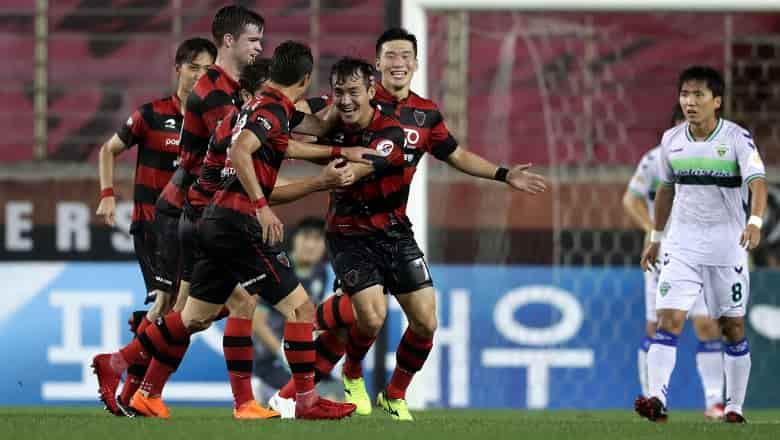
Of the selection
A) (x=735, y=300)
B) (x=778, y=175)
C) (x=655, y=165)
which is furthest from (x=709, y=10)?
(x=735, y=300)

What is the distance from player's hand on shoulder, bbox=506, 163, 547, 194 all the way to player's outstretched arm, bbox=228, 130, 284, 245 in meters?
1.41

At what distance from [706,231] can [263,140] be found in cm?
264

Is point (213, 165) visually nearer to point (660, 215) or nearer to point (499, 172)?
point (499, 172)

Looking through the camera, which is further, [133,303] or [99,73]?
[99,73]

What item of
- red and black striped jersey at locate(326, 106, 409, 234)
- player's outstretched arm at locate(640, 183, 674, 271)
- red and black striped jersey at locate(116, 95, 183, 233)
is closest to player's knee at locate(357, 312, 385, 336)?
red and black striped jersey at locate(326, 106, 409, 234)

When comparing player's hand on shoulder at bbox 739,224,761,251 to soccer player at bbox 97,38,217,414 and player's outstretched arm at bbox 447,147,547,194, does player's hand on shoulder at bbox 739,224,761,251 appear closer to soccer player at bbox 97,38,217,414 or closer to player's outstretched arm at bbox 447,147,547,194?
player's outstretched arm at bbox 447,147,547,194

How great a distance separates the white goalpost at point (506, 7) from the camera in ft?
32.2

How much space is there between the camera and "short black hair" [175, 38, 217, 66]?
7.82 m

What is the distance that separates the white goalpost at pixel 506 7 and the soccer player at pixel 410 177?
2302mm

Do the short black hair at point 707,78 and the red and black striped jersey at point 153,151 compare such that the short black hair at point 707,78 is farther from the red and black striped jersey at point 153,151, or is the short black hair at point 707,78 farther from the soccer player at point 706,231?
the red and black striped jersey at point 153,151

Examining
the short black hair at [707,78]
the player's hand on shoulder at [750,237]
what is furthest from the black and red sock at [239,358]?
the short black hair at [707,78]

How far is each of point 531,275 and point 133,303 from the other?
2602 mm

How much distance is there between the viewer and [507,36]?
1152cm

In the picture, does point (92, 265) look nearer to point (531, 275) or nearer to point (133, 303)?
point (133, 303)
